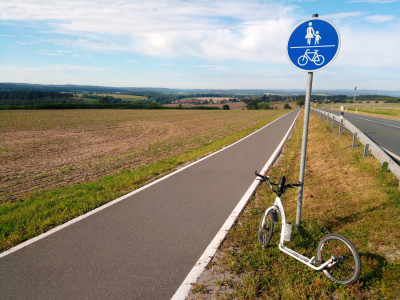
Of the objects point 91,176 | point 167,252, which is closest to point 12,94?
point 91,176

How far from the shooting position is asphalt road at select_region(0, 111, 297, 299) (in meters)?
3.10

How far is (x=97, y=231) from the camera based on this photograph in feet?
14.9

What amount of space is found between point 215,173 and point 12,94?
119380 mm

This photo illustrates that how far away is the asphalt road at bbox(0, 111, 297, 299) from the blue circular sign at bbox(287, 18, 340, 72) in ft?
10.0

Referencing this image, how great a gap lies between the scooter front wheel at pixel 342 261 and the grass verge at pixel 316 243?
0.11m

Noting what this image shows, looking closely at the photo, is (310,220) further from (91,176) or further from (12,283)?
(91,176)

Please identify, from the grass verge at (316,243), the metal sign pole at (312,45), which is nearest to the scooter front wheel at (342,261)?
the grass verge at (316,243)

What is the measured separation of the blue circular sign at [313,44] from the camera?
3.41 m

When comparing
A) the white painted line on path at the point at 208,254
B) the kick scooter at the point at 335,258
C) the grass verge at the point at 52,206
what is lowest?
the grass verge at the point at 52,206

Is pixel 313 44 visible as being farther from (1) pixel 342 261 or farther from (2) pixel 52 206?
(2) pixel 52 206

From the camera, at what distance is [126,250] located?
154 inches

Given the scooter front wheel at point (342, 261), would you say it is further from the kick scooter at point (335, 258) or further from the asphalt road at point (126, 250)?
the asphalt road at point (126, 250)

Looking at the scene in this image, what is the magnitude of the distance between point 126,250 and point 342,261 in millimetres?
2940

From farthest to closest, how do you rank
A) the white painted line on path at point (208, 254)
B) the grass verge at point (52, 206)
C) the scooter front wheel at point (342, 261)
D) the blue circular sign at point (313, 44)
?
the grass verge at point (52, 206) → the blue circular sign at point (313, 44) → the white painted line on path at point (208, 254) → the scooter front wheel at point (342, 261)
